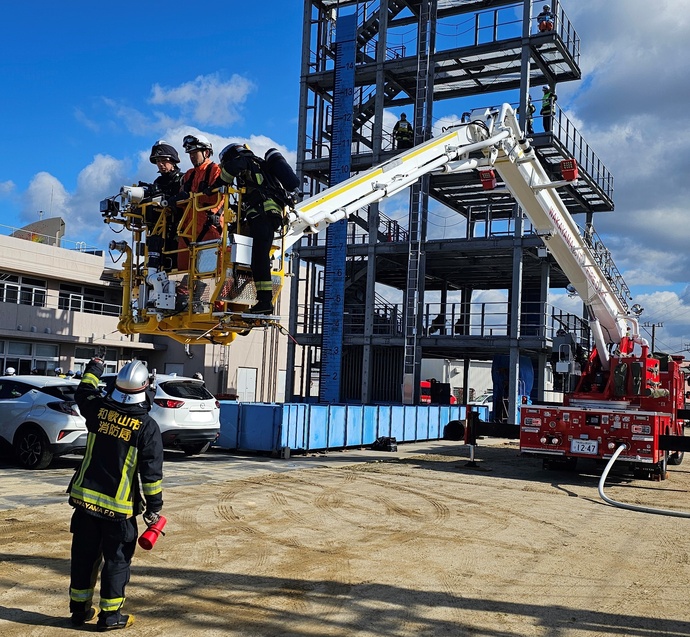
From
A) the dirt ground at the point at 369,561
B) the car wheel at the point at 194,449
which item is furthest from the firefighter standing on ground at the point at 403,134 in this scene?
the dirt ground at the point at 369,561

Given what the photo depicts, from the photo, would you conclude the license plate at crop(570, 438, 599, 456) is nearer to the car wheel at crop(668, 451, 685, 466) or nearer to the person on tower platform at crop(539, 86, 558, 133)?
the car wheel at crop(668, 451, 685, 466)

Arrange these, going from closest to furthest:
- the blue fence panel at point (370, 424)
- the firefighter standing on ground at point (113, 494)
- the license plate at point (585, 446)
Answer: the firefighter standing on ground at point (113, 494) → the license plate at point (585, 446) → the blue fence panel at point (370, 424)

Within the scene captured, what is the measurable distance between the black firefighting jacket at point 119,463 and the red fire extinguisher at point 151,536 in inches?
4.9

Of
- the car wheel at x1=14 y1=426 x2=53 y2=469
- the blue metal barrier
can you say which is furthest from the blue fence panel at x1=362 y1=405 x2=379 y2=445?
the car wheel at x1=14 y1=426 x2=53 y2=469

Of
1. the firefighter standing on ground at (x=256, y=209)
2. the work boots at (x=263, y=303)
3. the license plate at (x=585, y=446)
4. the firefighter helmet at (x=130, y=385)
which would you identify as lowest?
the license plate at (x=585, y=446)

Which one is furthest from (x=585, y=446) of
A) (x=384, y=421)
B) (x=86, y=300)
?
(x=86, y=300)

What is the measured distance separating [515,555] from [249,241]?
4.35 metres

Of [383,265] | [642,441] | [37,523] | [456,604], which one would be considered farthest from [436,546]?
[383,265]

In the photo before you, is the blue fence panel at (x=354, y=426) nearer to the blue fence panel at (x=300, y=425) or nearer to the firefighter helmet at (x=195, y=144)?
the blue fence panel at (x=300, y=425)

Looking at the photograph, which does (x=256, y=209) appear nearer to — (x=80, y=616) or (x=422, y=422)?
(x=80, y=616)

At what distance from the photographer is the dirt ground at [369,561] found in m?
5.34

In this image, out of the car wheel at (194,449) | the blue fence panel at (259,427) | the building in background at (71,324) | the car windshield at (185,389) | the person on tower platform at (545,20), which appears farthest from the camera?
the building in background at (71,324)

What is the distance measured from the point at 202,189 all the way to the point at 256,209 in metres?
0.88

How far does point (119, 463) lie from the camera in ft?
16.8
